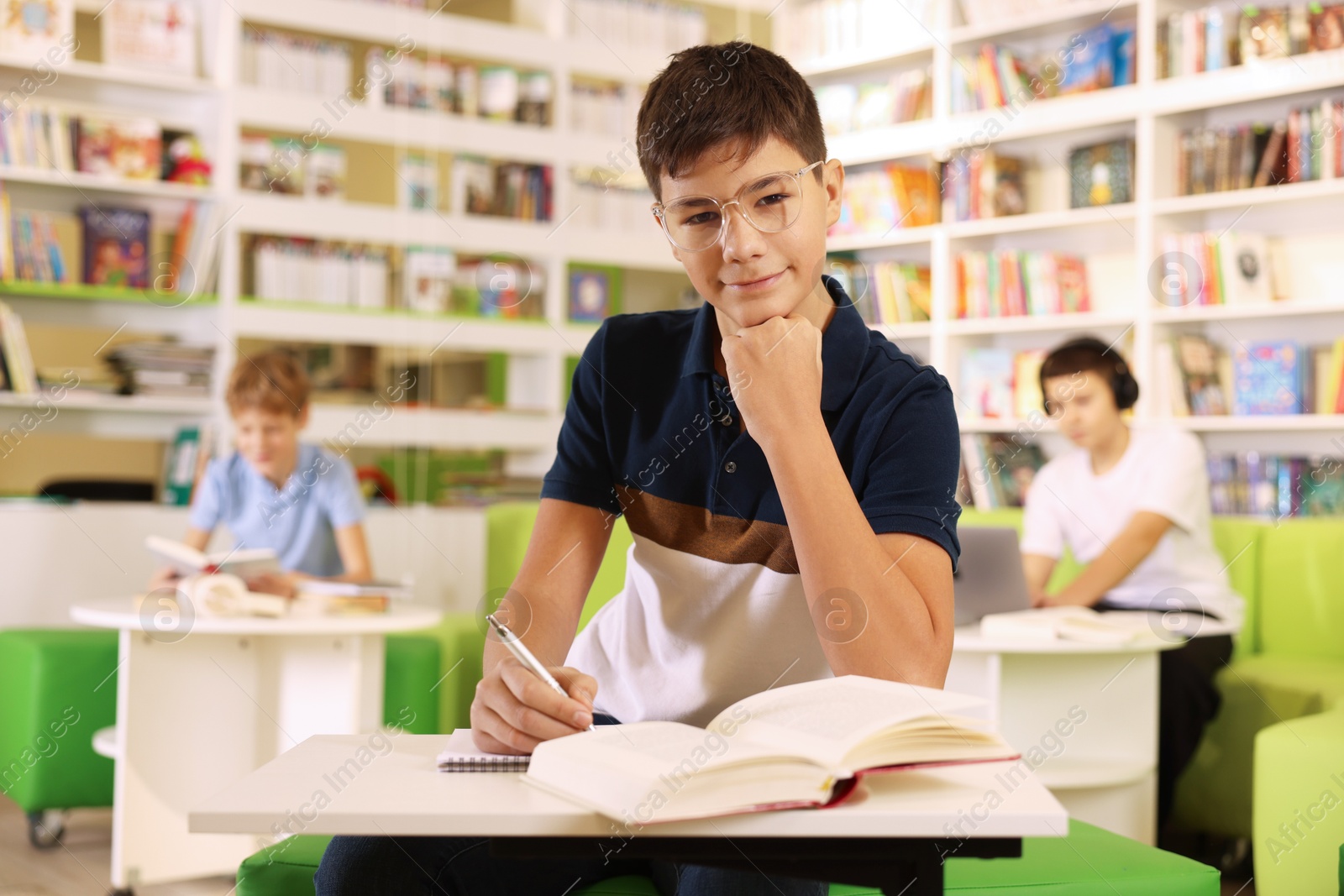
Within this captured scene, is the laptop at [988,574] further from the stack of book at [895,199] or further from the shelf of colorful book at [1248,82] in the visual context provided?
the stack of book at [895,199]

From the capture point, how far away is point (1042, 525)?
3.50 m

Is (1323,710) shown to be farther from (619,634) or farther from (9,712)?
(9,712)

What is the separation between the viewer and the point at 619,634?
1.37 metres

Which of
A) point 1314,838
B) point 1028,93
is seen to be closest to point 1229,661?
point 1314,838

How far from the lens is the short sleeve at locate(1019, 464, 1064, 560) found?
3484 mm

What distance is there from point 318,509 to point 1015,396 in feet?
8.45

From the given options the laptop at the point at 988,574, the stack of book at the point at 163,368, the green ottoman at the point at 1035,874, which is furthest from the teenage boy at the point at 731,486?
the stack of book at the point at 163,368

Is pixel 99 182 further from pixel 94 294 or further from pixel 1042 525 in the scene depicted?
pixel 1042 525

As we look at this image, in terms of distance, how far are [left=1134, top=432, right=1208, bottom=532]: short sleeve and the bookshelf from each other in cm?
238

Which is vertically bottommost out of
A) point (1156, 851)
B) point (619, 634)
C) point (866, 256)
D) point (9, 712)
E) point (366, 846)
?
point (9, 712)

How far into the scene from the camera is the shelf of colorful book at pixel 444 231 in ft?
15.0

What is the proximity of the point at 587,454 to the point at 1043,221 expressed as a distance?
11.7ft

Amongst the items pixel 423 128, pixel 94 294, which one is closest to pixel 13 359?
pixel 94 294

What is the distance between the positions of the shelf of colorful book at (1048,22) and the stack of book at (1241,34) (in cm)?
20
